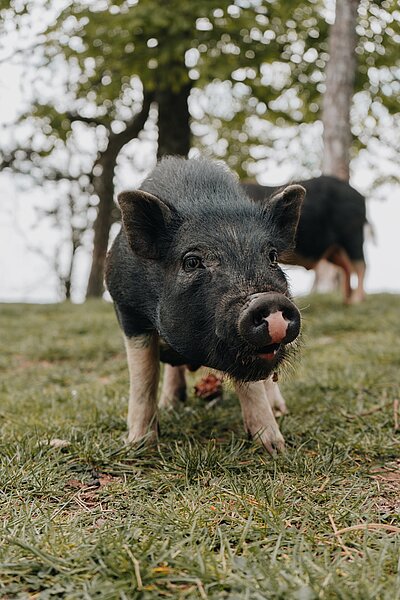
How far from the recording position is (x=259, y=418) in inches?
149

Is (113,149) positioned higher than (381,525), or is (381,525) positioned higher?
(113,149)

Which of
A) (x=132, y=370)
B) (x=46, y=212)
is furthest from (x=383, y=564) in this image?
(x=46, y=212)

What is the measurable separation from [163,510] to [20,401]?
9.22 ft

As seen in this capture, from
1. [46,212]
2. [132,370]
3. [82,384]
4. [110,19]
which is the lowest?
[82,384]

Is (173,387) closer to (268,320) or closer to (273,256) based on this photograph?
(273,256)

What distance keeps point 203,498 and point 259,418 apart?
0.92 m

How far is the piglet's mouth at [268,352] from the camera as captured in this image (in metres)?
3.02

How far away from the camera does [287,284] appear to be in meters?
3.25

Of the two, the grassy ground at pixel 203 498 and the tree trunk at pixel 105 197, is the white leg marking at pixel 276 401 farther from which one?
the tree trunk at pixel 105 197

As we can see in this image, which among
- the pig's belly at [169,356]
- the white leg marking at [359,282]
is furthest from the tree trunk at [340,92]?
the pig's belly at [169,356]

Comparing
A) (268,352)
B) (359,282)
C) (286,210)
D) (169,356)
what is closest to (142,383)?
(169,356)

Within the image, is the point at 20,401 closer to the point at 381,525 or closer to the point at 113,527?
the point at 113,527

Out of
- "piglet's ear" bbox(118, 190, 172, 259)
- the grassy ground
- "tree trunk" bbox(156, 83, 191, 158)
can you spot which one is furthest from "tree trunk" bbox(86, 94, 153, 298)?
"piglet's ear" bbox(118, 190, 172, 259)

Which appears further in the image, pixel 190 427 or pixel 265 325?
pixel 190 427
